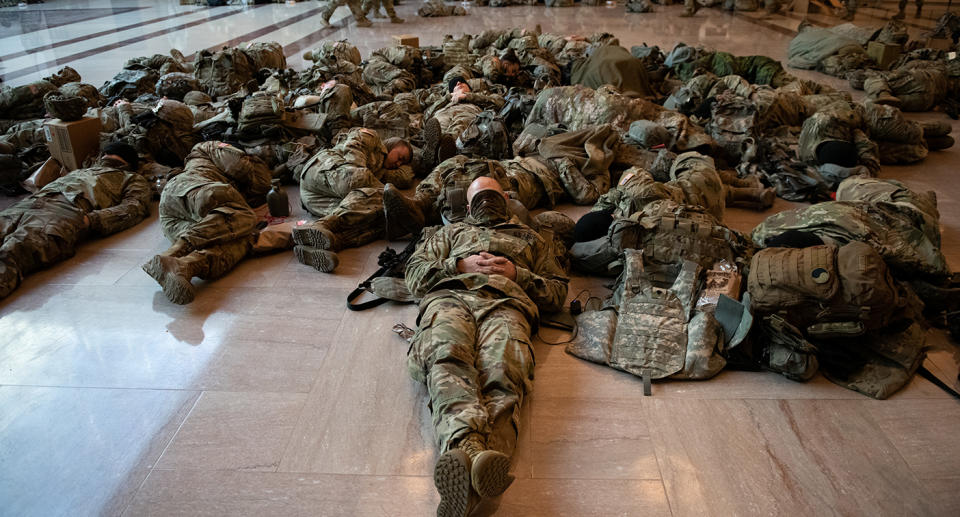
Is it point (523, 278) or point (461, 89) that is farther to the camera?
point (461, 89)

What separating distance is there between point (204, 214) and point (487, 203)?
2.07 metres

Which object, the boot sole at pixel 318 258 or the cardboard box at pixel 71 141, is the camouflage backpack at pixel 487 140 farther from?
the cardboard box at pixel 71 141

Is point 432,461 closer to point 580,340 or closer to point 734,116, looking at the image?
point 580,340

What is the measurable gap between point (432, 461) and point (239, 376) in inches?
48.6

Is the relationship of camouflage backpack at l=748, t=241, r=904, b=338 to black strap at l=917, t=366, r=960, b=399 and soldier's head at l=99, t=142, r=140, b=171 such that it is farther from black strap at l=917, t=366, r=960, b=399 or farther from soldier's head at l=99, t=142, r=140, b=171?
soldier's head at l=99, t=142, r=140, b=171

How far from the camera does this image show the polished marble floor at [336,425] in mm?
2557

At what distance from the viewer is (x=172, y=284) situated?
12.9 ft

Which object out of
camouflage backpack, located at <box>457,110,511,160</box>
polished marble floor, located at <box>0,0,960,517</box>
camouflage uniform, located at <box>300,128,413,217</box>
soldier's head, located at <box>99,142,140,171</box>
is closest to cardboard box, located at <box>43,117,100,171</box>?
soldier's head, located at <box>99,142,140,171</box>

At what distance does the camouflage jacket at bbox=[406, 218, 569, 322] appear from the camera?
3.36 m

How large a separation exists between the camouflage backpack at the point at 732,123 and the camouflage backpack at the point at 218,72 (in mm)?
6140

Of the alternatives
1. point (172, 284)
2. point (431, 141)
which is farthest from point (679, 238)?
point (172, 284)

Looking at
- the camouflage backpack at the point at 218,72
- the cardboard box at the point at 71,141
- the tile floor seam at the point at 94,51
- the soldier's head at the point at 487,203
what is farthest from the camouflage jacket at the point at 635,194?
the tile floor seam at the point at 94,51

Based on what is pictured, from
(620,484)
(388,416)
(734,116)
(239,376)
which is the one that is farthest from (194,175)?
(734,116)

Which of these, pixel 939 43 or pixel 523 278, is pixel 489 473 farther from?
pixel 939 43
